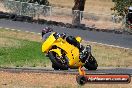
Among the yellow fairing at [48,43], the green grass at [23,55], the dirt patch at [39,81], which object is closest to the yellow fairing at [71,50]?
the yellow fairing at [48,43]

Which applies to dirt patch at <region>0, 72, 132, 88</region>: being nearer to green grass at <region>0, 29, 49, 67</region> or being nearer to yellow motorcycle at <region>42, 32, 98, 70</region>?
yellow motorcycle at <region>42, 32, 98, 70</region>

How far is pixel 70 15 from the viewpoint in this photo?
46.0 metres

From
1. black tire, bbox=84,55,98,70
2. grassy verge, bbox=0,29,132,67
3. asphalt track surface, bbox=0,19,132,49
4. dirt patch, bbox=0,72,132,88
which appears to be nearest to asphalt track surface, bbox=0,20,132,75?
asphalt track surface, bbox=0,19,132,49

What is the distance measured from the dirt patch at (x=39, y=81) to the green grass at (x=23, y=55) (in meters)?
3.32

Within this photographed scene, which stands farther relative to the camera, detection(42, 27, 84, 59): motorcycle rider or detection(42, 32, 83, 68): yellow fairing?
detection(42, 32, 83, 68): yellow fairing

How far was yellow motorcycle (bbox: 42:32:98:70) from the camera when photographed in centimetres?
1619

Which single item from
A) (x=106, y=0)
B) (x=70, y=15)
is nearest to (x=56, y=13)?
(x=70, y=15)

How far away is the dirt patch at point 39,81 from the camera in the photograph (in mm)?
16406

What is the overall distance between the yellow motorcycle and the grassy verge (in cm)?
497

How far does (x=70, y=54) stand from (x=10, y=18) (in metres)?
24.4

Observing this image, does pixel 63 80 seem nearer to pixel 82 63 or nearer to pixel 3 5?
pixel 82 63

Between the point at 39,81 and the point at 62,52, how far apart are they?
131 cm

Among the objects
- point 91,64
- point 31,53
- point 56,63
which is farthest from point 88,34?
point 56,63

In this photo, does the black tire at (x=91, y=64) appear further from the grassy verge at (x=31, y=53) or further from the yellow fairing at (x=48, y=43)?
the grassy verge at (x=31, y=53)
